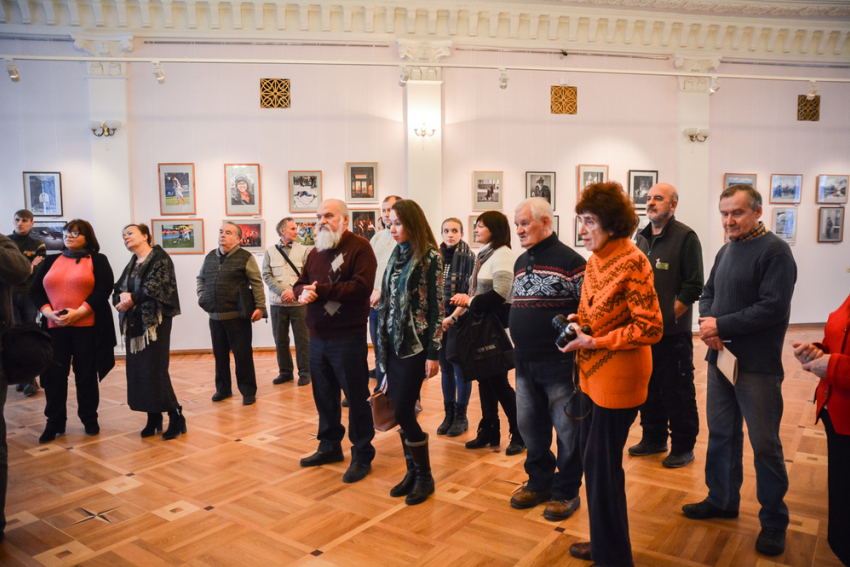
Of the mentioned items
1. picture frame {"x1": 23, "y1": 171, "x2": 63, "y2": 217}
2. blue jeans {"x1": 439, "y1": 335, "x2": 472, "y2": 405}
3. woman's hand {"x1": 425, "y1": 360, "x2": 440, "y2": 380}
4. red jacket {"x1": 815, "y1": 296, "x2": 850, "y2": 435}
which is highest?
picture frame {"x1": 23, "y1": 171, "x2": 63, "y2": 217}

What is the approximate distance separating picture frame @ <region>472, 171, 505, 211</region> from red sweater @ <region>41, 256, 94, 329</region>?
18.6ft

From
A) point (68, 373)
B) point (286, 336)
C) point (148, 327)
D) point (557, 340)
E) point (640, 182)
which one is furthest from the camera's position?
point (640, 182)

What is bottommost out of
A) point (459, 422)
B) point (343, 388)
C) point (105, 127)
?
point (459, 422)

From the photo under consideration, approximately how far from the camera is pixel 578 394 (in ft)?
9.02

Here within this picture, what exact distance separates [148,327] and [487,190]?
5.73 metres

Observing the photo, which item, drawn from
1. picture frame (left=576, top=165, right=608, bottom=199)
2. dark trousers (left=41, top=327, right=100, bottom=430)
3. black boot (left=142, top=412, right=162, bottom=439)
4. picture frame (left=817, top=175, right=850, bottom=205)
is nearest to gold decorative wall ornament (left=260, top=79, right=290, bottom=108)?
picture frame (left=576, top=165, right=608, bottom=199)

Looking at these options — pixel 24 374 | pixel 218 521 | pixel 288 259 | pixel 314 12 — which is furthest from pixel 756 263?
pixel 314 12

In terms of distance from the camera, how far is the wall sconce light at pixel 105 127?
7.86 metres

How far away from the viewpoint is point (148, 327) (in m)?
4.48

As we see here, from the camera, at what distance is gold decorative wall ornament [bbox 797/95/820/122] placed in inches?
379

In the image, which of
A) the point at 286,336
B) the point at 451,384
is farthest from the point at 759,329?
the point at 286,336

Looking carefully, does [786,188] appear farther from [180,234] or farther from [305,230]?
[180,234]

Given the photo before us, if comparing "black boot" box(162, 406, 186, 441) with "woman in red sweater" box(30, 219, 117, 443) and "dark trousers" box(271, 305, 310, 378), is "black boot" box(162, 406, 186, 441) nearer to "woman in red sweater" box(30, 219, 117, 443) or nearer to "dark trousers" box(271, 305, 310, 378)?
"woman in red sweater" box(30, 219, 117, 443)

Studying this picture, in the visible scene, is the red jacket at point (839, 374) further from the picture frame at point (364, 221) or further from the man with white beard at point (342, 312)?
the picture frame at point (364, 221)
